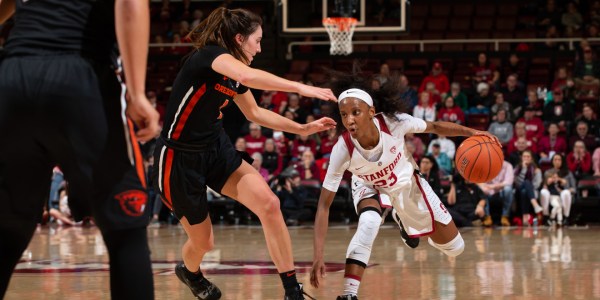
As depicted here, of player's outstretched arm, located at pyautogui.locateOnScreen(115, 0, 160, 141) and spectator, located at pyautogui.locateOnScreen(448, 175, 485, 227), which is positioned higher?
player's outstretched arm, located at pyautogui.locateOnScreen(115, 0, 160, 141)

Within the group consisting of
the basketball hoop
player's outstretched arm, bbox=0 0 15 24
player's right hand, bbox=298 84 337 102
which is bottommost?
player's right hand, bbox=298 84 337 102

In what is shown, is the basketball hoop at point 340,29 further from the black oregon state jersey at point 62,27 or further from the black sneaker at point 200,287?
the black oregon state jersey at point 62,27

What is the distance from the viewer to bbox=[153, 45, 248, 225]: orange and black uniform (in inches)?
202

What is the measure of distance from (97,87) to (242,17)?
7.90ft

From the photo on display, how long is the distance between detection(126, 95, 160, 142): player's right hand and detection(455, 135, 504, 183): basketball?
368 centimetres

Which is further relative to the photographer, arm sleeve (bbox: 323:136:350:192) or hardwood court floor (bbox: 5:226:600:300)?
hardwood court floor (bbox: 5:226:600:300)

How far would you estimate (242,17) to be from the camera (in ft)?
17.2

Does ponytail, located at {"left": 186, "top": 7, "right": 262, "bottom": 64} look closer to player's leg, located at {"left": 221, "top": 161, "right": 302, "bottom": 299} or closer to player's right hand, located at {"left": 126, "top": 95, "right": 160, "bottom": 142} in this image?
player's leg, located at {"left": 221, "top": 161, "right": 302, "bottom": 299}

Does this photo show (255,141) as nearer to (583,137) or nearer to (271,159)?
(271,159)

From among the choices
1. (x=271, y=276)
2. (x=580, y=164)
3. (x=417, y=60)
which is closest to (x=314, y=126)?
(x=271, y=276)

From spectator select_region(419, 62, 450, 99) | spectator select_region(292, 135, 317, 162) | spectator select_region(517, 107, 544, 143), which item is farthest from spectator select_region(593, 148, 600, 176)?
spectator select_region(292, 135, 317, 162)

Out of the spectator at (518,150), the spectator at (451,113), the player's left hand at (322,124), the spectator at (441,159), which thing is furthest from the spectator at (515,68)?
the player's left hand at (322,124)

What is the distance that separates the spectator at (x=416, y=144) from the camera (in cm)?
1435

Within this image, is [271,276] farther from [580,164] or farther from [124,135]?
[580,164]
